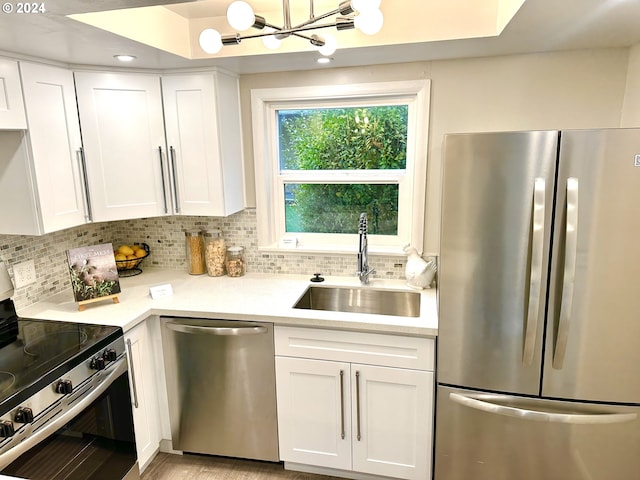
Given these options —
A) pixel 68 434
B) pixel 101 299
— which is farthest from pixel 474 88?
pixel 68 434

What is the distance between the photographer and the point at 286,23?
146 cm

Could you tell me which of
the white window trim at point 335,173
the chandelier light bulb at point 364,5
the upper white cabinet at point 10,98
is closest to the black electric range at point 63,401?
the upper white cabinet at point 10,98

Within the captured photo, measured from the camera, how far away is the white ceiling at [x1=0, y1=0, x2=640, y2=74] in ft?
4.75

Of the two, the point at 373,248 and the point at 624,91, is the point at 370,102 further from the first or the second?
the point at 624,91

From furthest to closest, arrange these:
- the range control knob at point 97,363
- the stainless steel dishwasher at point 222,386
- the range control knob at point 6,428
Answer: the stainless steel dishwasher at point 222,386 < the range control knob at point 97,363 < the range control knob at point 6,428

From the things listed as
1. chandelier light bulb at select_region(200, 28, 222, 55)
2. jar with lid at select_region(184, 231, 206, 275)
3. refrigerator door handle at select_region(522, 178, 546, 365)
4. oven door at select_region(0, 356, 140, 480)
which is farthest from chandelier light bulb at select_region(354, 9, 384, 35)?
jar with lid at select_region(184, 231, 206, 275)

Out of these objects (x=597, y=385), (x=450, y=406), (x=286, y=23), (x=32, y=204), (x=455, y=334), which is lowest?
(x=450, y=406)

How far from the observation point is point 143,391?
87.4 inches

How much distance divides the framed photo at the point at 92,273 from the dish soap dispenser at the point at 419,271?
159cm

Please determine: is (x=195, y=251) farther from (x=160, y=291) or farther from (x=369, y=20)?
(x=369, y=20)

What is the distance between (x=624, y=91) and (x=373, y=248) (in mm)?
1512

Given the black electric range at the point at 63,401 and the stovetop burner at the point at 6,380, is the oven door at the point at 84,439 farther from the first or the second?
the stovetop burner at the point at 6,380

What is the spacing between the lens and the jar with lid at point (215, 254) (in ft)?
8.98

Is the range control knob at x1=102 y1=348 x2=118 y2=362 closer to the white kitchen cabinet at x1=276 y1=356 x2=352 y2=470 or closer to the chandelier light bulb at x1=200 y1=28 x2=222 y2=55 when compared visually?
the white kitchen cabinet at x1=276 y1=356 x2=352 y2=470
